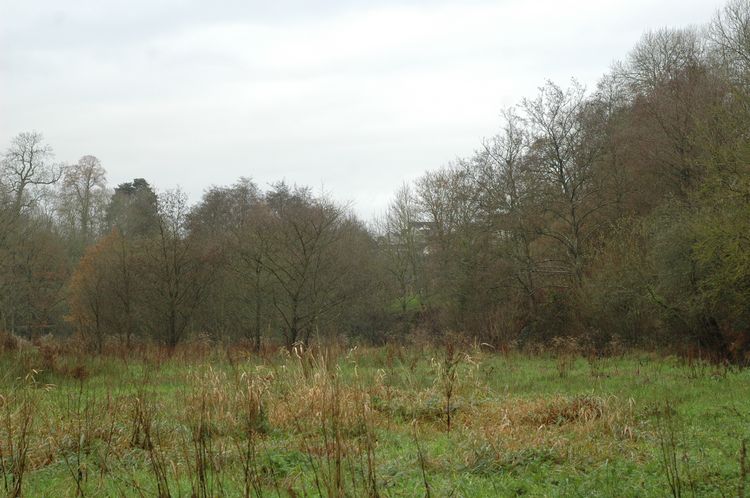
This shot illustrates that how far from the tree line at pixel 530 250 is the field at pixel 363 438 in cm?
716

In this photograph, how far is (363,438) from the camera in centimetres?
602

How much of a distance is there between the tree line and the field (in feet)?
23.5

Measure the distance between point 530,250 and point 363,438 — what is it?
28493mm

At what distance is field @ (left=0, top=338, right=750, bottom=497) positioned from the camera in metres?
4.61

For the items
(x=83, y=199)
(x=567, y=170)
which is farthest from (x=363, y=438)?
(x=83, y=199)

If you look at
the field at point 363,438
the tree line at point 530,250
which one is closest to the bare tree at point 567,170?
the tree line at point 530,250

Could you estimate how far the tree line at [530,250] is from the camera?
20234mm

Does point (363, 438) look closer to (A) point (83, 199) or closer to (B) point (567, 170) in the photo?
(B) point (567, 170)

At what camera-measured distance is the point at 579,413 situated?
920cm

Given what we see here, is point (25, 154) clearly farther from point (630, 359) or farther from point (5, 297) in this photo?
point (630, 359)

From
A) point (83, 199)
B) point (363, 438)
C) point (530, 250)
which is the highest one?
point (83, 199)

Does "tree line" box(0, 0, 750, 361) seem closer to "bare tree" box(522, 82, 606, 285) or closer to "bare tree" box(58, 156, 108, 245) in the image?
"bare tree" box(522, 82, 606, 285)

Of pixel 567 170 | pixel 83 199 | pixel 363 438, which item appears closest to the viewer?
pixel 363 438

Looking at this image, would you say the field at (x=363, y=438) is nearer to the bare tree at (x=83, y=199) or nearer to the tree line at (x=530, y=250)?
the tree line at (x=530, y=250)
